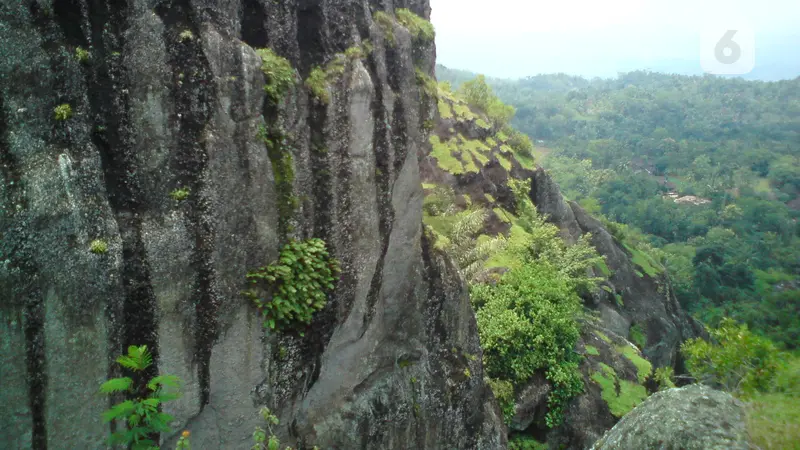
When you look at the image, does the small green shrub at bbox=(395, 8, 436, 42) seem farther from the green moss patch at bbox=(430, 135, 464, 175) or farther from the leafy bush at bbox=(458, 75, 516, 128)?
the leafy bush at bbox=(458, 75, 516, 128)

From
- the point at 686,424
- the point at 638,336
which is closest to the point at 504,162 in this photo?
the point at 638,336

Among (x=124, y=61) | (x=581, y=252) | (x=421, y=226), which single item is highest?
(x=124, y=61)

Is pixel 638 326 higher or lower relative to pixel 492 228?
lower

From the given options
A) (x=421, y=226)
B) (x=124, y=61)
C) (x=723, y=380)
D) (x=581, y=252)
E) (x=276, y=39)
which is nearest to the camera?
(x=124, y=61)

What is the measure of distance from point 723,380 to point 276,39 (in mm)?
11327

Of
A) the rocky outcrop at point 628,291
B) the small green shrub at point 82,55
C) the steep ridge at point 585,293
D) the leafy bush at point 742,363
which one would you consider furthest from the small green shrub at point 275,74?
the rocky outcrop at point 628,291

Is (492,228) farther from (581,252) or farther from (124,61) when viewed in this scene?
(124,61)

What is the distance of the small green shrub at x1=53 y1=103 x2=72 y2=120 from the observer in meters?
7.19

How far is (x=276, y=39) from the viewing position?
966 cm

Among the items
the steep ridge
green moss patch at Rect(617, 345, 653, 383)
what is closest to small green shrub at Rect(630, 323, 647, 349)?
the steep ridge

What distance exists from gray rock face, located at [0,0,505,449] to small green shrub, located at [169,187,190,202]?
81 mm

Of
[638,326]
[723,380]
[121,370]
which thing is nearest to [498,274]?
[723,380]

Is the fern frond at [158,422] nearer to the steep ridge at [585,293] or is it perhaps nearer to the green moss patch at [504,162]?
the steep ridge at [585,293]

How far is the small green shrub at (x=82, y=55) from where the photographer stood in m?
7.38
